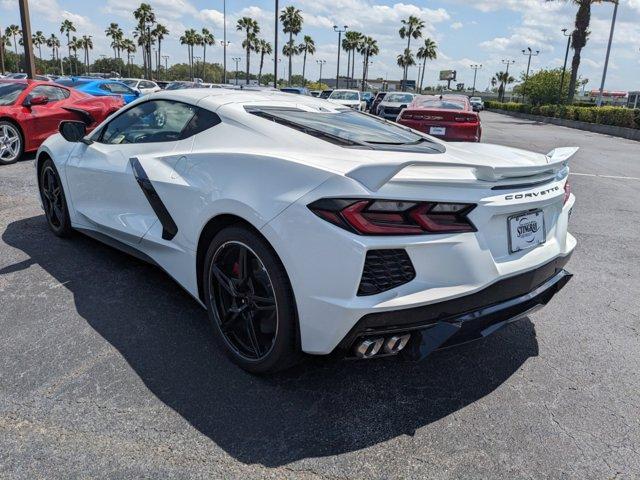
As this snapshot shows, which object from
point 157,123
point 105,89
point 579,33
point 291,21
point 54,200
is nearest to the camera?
point 157,123

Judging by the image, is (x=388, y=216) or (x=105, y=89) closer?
(x=388, y=216)

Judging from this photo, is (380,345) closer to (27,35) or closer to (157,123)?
(157,123)

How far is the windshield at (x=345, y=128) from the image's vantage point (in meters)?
2.77

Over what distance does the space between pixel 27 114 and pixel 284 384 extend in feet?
27.3

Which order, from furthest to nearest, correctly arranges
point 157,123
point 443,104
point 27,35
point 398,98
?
point 398,98 < point 27,35 < point 443,104 < point 157,123

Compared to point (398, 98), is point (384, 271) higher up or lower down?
lower down

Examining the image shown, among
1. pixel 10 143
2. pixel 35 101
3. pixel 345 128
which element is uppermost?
pixel 345 128

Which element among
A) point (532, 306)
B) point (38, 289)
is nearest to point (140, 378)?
point (38, 289)

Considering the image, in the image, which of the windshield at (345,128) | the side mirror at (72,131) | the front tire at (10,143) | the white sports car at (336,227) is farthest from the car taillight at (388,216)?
the front tire at (10,143)

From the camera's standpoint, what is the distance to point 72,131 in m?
4.15

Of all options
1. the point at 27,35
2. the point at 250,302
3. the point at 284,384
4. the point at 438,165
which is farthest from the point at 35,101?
the point at 438,165

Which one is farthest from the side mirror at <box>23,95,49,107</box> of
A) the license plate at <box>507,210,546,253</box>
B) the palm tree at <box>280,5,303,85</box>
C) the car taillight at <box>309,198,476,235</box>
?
the palm tree at <box>280,5,303,85</box>

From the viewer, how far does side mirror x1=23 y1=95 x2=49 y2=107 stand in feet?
29.0

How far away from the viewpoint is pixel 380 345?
87.7 inches
